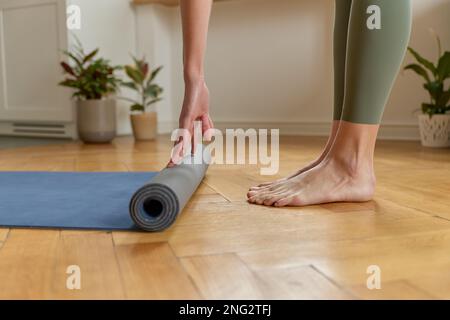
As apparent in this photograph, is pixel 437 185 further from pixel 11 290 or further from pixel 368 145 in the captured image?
A: pixel 11 290

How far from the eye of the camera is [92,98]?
2445 mm

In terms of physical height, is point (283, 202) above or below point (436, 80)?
below

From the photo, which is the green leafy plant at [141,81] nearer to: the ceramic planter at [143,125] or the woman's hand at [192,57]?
the ceramic planter at [143,125]

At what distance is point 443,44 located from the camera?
7.54 feet

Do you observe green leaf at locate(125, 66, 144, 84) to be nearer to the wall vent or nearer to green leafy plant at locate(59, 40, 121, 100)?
green leafy plant at locate(59, 40, 121, 100)

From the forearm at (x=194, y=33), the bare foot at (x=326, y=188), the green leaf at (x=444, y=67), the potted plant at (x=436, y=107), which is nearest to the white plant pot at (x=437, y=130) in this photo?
the potted plant at (x=436, y=107)

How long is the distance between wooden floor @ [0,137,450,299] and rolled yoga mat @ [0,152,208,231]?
1.1 inches

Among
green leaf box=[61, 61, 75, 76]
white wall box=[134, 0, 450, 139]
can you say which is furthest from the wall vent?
white wall box=[134, 0, 450, 139]

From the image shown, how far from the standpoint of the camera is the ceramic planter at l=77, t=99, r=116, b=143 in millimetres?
2393

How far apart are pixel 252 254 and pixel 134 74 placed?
80.6 inches

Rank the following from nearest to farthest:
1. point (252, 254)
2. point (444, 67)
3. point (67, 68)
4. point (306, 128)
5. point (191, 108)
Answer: point (252, 254) → point (191, 108) → point (444, 67) → point (67, 68) → point (306, 128)

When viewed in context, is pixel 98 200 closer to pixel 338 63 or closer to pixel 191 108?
pixel 191 108

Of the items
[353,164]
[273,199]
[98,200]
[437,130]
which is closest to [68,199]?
[98,200]

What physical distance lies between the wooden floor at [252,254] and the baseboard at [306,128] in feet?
4.69
